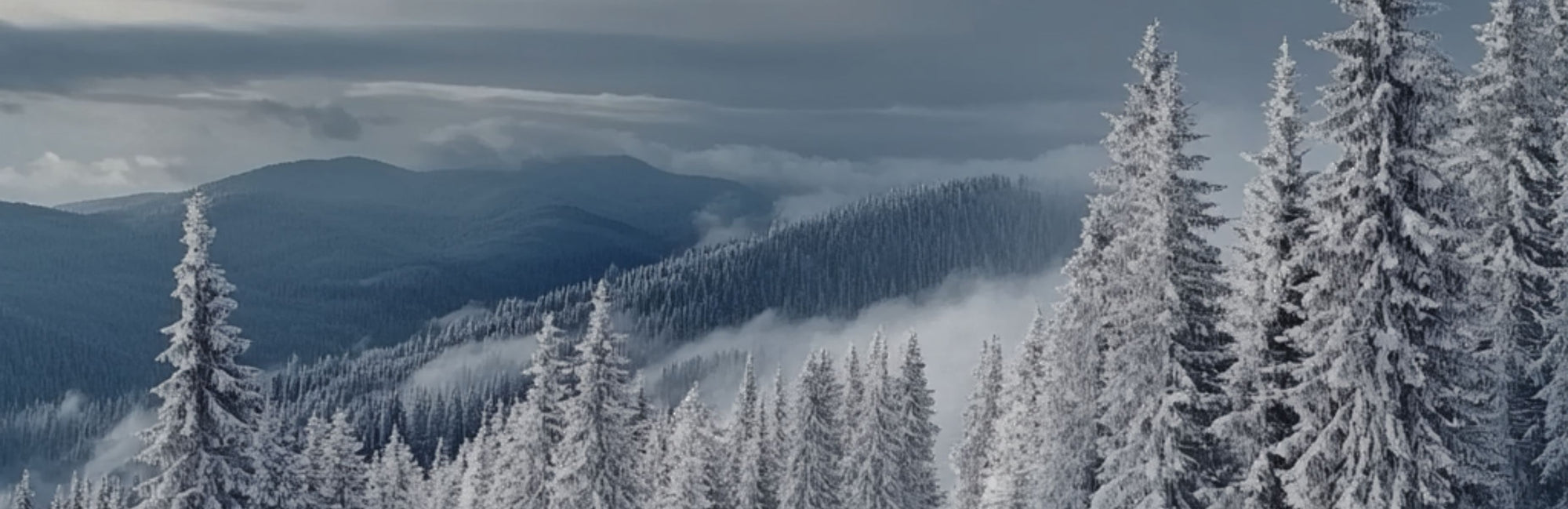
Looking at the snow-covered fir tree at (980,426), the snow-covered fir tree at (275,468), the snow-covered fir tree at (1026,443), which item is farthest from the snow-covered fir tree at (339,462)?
the snow-covered fir tree at (980,426)

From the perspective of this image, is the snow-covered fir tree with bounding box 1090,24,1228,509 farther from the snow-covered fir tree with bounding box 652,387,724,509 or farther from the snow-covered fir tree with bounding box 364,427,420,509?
the snow-covered fir tree with bounding box 364,427,420,509

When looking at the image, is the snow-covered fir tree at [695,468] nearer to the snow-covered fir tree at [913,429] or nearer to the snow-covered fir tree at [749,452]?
the snow-covered fir tree at [749,452]

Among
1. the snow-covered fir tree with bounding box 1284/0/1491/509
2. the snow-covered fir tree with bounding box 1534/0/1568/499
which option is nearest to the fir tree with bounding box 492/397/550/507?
the snow-covered fir tree with bounding box 1284/0/1491/509

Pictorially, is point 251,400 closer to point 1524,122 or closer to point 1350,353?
point 1350,353

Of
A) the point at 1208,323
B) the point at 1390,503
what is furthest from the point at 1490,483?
the point at 1208,323

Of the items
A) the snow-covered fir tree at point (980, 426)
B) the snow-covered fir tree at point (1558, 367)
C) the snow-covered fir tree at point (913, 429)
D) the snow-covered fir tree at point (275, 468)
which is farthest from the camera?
the snow-covered fir tree at point (980, 426)

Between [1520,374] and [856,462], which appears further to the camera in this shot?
[856,462]
